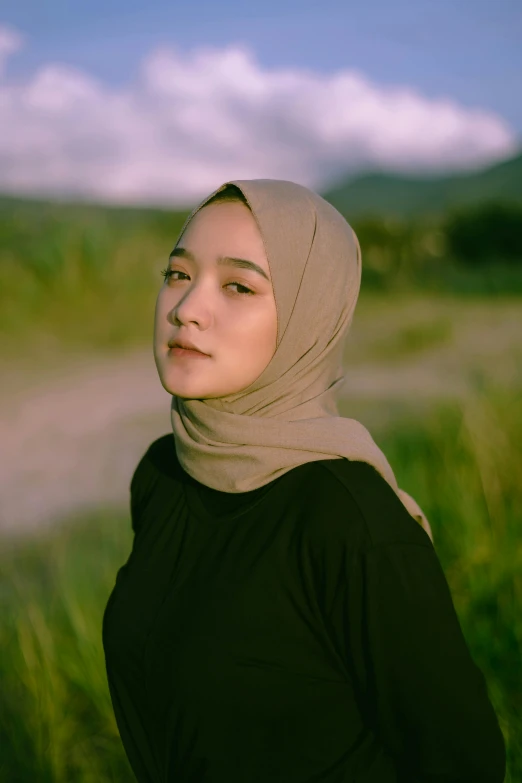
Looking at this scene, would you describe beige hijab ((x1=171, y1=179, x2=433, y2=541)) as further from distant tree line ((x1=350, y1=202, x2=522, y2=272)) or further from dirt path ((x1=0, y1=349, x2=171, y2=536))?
distant tree line ((x1=350, y1=202, x2=522, y2=272))

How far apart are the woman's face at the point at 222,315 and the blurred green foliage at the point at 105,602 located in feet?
5.93

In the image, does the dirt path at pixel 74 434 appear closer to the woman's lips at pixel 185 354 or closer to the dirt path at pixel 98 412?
the dirt path at pixel 98 412

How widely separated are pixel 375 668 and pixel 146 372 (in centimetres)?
806

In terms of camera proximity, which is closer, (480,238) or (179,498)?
(179,498)

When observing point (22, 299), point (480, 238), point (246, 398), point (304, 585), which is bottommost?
point (304, 585)

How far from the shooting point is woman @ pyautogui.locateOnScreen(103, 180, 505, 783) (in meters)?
1.37

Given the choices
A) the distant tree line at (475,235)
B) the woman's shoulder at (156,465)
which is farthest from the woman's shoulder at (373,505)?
the distant tree line at (475,235)

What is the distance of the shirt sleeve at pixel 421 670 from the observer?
135 centimetres

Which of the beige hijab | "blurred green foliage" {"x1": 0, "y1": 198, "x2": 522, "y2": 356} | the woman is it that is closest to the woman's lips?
the woman

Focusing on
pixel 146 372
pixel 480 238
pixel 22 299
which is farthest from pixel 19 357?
pixel 480 238

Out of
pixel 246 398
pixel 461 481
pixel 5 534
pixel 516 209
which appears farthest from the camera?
pixel 516 209

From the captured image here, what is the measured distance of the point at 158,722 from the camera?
1562mm

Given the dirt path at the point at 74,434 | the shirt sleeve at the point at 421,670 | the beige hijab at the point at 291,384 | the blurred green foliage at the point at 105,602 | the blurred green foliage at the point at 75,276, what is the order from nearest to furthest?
the shirt sleeve at the point at 421,670, the beige hijab at the point at 291,384, the blurred green foliage at the point at 105,602, the dirt path at the point at 74,434, the blurred green foliage at the point at 75,276

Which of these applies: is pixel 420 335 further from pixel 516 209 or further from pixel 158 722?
pixel 158 722
